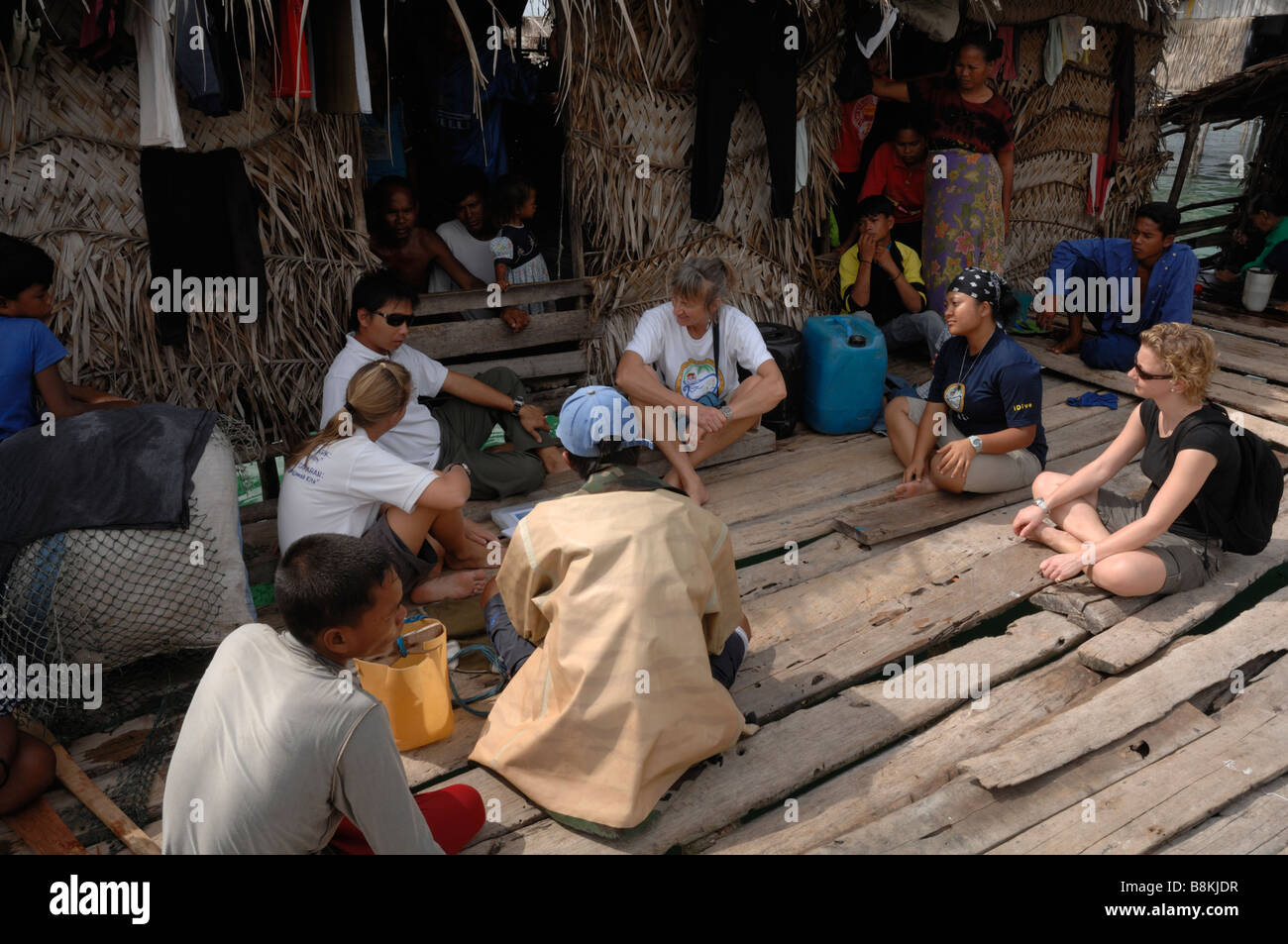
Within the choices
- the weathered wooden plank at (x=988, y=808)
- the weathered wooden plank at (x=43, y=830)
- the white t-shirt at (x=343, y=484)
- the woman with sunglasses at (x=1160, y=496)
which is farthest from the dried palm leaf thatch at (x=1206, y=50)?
the weathered wooden plank at (x=43, y=830)

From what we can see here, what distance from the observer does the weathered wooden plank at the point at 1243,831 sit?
111 inches

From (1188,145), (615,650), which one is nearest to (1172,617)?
(615,650)

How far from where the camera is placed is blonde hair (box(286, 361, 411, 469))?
3.70 metres

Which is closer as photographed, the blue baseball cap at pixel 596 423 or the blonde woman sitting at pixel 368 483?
the blue baseball cap at pixel 596 423

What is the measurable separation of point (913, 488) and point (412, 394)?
252 centimetres

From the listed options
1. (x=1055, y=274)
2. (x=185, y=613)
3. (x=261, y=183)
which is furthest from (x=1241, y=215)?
(x=185, y=613)

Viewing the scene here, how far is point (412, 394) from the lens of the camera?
15.3 feet

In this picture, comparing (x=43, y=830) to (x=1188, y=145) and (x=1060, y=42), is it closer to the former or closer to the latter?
(x=1060, y=42)

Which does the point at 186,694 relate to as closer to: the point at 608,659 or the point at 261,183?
the point at 608,659

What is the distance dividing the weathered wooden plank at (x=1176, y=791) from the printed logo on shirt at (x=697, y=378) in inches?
112

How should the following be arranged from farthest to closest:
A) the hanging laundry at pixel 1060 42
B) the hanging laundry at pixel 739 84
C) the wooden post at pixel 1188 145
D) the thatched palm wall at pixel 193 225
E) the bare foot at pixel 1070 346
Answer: the wooden post at pixel 1188 145 → the hanging laundry at pixel 1060 42 → the bare foot at pixel 1070 346 → the hanging laundry at pixel 739 84 → the thatched palm wall at pixel 193 225

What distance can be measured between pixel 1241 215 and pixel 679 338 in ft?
23.9

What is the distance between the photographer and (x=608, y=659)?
2748 mm

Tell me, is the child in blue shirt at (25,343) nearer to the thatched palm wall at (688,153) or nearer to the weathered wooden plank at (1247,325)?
the thatched palm wall at (688,153)
